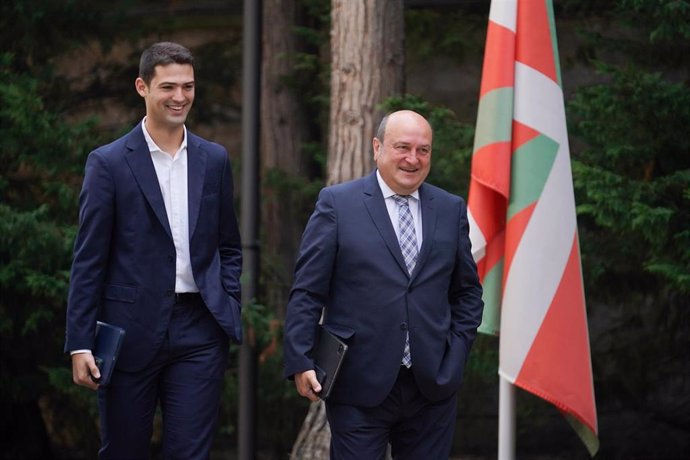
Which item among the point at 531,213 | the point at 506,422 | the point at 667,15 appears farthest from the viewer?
the point at 667,15

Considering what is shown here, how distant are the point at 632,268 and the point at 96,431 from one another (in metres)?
4.18

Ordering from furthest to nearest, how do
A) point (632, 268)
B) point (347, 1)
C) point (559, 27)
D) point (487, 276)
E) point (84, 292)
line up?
point (559, 27), point (632, 268), point (347, 1), point (487, 276), point (84, 292)

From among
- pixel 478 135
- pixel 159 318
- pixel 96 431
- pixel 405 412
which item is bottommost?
pixel 96 431

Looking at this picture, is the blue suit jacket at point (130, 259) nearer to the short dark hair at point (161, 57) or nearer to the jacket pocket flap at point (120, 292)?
the jacket pocket flap at point (120, 292)

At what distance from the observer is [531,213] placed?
6.58 metres

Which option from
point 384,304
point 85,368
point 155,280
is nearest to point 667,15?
point 384,304

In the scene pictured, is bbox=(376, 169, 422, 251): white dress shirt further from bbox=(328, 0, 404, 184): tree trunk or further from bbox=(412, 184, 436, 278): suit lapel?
bbox=(328, 0, 404, 184): tree trunk

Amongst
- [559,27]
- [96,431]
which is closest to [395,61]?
[559,27]

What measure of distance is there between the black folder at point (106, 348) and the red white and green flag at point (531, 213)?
2.44 metres

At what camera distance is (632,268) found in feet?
29.4

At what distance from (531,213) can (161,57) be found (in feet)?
8.02

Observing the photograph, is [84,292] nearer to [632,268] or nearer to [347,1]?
[347,1]

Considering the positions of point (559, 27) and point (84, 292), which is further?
point (559, 27)

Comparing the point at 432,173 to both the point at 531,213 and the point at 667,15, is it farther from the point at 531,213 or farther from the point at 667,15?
the point at 531,213
